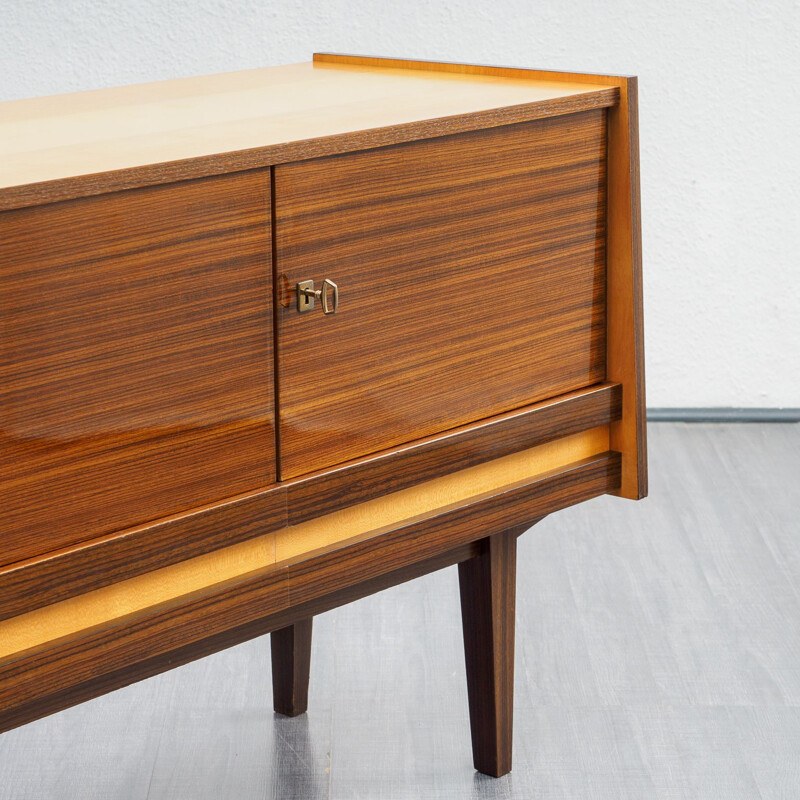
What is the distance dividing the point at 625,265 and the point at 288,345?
40 centimetres

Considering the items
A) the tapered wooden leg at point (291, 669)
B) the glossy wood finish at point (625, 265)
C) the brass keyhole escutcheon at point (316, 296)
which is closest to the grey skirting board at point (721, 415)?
the tapered wooden leg at point (291, 669)

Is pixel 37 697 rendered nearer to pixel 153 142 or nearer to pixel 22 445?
pixel 22 445

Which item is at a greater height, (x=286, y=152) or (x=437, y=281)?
(x=286, y=152)

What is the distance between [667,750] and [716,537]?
27.9 inches

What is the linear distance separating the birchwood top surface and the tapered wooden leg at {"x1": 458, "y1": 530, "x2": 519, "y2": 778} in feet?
1.54

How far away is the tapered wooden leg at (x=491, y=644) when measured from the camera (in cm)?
139

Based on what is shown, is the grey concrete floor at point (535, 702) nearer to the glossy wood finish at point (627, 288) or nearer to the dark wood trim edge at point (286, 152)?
the glossy wood finish at point (627, 288)

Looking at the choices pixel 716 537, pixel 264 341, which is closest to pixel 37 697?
pixel 264 341

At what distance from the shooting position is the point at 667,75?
276cm

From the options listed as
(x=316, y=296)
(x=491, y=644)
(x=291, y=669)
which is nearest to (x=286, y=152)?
(x=316, y=296)

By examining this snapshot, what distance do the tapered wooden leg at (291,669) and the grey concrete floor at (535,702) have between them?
23mm

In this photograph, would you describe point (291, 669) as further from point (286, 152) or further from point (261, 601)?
point (286, 152)

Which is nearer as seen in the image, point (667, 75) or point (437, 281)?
point (437, 281)

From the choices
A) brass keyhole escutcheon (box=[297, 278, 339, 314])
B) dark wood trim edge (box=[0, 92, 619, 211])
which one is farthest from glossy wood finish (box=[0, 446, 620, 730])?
dark wood trim edge (box=[0, 92, 619, 211])
